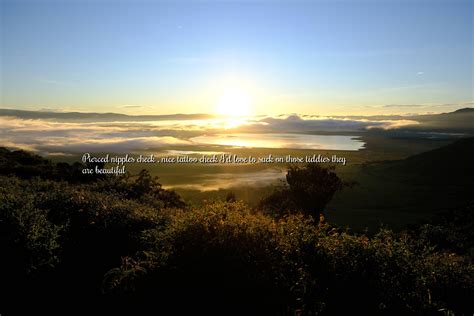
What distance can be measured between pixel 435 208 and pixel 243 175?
112 feet

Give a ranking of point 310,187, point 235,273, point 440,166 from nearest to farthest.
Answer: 1. point 235,273
2. point 310,187
3. point 440,166

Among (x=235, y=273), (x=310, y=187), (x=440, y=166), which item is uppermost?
(x=235, y=273)

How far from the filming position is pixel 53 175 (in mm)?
43469

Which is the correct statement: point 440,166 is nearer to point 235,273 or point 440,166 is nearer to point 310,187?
point 310,187

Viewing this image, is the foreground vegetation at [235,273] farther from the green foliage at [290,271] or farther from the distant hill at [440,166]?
the distant hill at [440,166]

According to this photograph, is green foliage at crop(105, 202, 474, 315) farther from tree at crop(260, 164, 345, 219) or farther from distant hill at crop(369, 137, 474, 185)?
distant hill at crop(369, 137, 474, 185)

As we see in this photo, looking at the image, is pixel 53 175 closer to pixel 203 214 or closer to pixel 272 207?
pixel 272 207

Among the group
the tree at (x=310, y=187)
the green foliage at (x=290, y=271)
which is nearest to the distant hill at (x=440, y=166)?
the tree at (x=310, y=187)

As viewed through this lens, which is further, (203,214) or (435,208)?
(435,208)

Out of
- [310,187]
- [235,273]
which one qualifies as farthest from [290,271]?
[310,187]

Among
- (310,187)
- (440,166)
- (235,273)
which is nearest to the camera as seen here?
(235,273)

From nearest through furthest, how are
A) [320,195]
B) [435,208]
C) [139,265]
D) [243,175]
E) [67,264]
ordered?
[139,265], [67,264], [320,195], [435,208], [243,175]

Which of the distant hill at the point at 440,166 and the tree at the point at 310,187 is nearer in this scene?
the tree at the point at 310,187

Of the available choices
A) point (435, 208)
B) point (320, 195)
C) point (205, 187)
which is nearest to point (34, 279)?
point (320, 195)
